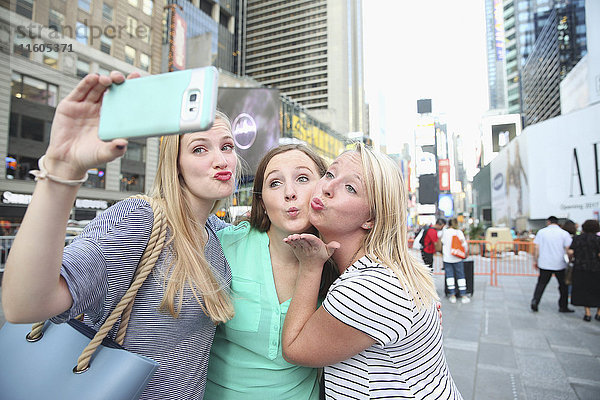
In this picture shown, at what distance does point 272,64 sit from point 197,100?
4782 inches

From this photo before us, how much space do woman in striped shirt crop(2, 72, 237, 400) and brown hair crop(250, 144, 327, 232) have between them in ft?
1.20

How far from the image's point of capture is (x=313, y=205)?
164 cm

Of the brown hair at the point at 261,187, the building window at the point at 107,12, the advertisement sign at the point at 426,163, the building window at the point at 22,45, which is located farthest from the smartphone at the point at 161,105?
the building window at the point at 107,12

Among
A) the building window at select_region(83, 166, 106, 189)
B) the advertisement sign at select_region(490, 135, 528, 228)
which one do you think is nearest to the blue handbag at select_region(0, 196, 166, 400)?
the building window at select_region(83, 166, 106, 189)

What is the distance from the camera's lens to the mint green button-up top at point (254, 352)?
1.65 m

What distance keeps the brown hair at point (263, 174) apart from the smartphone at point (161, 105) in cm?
124

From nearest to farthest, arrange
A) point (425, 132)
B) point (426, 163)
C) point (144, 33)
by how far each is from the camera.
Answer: point (426, 163)
point (425, 132)
point (144, 33)

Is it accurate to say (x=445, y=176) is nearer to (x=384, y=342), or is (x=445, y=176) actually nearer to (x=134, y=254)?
(x=384, y=342)

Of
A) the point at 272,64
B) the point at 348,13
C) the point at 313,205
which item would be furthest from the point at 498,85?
the point at 313,205

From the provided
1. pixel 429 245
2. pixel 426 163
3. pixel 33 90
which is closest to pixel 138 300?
pixel 429 245

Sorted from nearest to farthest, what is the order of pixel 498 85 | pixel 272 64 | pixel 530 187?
pixel 530 187 < pixel 272 64 < pixel 498 85

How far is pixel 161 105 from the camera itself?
778 millimetres

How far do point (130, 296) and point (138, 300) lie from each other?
4.5 inches

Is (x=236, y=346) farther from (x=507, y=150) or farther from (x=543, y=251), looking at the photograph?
(x=507, y=150)
